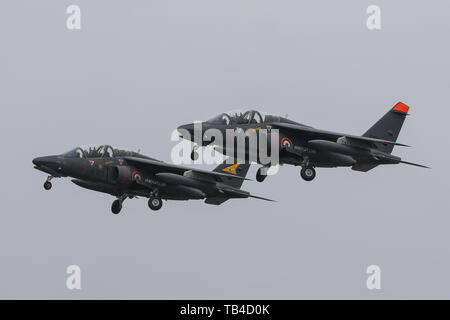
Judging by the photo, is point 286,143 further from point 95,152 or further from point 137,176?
point 95,152

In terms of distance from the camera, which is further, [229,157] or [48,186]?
[229,157]

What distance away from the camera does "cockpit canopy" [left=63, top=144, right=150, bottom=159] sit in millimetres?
60719

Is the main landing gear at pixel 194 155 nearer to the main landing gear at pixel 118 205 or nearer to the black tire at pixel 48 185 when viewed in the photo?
the main landing gear at pixel 118 205

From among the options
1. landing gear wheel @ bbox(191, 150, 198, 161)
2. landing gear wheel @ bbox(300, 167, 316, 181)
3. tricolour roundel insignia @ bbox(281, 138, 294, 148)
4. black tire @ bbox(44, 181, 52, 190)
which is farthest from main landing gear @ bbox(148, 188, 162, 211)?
landing gear wheel @ bbox(300, 167, 316, 181)

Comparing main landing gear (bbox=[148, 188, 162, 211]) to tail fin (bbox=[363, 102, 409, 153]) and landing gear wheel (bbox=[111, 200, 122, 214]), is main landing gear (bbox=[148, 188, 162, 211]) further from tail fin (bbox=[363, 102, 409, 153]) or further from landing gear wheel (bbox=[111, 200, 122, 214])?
tail fin (bbox=[363, 102, 409, 153])

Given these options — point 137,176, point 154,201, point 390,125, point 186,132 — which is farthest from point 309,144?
point 137,176

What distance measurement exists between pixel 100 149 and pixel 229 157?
608 cm

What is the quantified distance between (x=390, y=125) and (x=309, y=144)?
168 inches

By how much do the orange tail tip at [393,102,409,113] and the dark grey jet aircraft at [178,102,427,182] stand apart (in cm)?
217

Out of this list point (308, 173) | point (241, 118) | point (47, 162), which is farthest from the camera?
point (308, 173)

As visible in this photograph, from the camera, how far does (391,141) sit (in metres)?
62.8

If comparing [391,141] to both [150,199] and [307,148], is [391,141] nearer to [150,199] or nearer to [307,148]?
[307,148]

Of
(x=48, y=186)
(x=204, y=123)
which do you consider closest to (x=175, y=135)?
(x=204, y=123)

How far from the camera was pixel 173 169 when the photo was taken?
62.4 m
